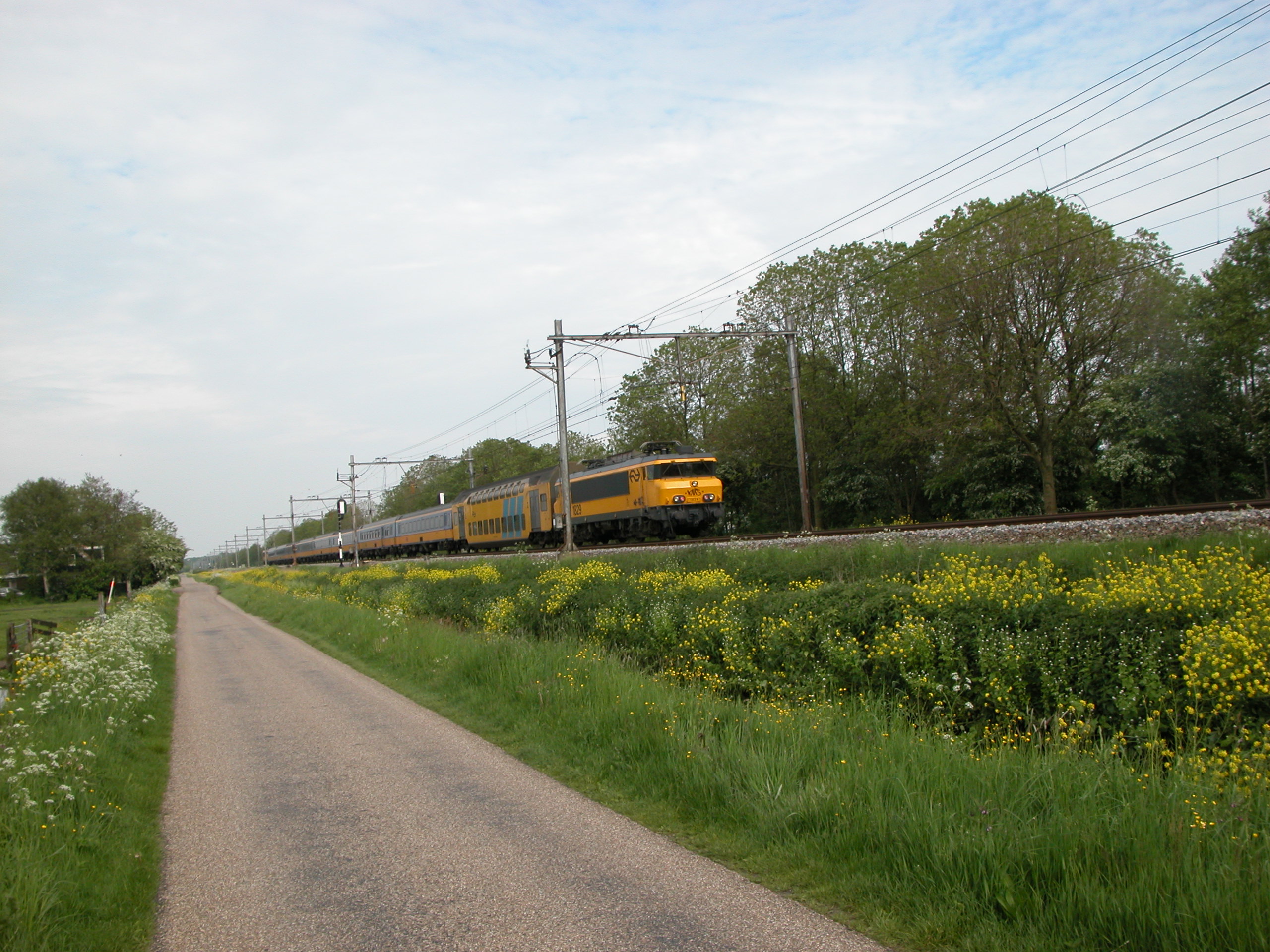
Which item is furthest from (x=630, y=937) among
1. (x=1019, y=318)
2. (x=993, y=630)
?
(x=1019, y=318)

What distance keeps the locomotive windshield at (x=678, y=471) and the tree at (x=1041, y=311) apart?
929cm

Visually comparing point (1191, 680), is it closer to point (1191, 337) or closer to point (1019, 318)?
point (1019, 318)

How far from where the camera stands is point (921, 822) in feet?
16.9

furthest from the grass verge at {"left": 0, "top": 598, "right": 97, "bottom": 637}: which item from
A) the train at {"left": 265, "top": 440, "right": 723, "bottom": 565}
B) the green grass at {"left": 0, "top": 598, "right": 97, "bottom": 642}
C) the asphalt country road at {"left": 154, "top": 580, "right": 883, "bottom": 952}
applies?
the asphalt country road at {"left": 154, "top": 580, "right": 883, "bottom": 952}

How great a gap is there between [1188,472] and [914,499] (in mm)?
11191

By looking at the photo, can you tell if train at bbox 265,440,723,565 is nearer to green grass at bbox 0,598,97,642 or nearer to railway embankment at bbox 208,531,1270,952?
railway embankment at bbox 208,531,1270,952

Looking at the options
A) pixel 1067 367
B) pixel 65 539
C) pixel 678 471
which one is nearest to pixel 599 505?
pixel 678 471

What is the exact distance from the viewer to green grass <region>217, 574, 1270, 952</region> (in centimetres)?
412

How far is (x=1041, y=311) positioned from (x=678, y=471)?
1353 cm

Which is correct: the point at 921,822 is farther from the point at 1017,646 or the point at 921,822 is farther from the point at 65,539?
the point at 65,539

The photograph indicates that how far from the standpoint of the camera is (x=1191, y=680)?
6.63m

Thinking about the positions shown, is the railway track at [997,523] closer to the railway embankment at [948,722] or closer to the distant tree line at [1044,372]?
the railway embankment at [948,722]

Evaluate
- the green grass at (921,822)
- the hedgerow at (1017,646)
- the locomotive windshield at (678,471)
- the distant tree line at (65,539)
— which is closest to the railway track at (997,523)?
the locomotive windshield at (678,471)

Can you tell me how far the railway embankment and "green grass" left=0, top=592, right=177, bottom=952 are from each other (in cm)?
317
